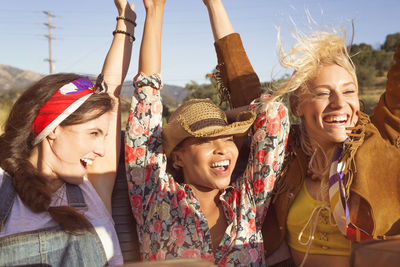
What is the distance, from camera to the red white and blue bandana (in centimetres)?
237

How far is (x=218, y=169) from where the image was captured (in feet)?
8.71

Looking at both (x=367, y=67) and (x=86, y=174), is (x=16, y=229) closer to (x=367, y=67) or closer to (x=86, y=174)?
(x=86, y=174)

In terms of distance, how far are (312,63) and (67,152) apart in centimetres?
172

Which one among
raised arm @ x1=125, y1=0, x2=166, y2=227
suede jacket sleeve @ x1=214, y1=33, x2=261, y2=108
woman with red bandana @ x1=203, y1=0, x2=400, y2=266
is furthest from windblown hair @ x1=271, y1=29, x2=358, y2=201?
raised arm @ x1=125, y1=0, x2=166, y2=227

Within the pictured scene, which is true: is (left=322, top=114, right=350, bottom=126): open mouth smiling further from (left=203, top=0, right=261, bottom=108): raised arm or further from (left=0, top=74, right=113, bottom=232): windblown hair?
(left=0, top=74, right=113, bottom=232): windblown hair

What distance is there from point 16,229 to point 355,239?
190 centimetres

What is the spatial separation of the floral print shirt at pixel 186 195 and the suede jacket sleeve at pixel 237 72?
15.9 inches

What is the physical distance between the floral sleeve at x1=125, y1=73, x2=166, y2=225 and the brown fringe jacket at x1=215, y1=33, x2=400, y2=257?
0.85 m

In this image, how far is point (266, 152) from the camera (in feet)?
8.84

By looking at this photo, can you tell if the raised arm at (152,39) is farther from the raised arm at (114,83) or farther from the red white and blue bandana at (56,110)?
the red white and blue bandana at (56,110)

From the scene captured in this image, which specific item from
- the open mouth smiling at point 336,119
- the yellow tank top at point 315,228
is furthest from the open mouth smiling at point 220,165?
the open mouth smiling at point 336,119

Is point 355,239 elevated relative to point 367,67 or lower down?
lower down

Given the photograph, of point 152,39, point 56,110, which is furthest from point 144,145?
point 152,39

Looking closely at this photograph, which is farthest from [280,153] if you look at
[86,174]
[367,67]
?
[367,67]
